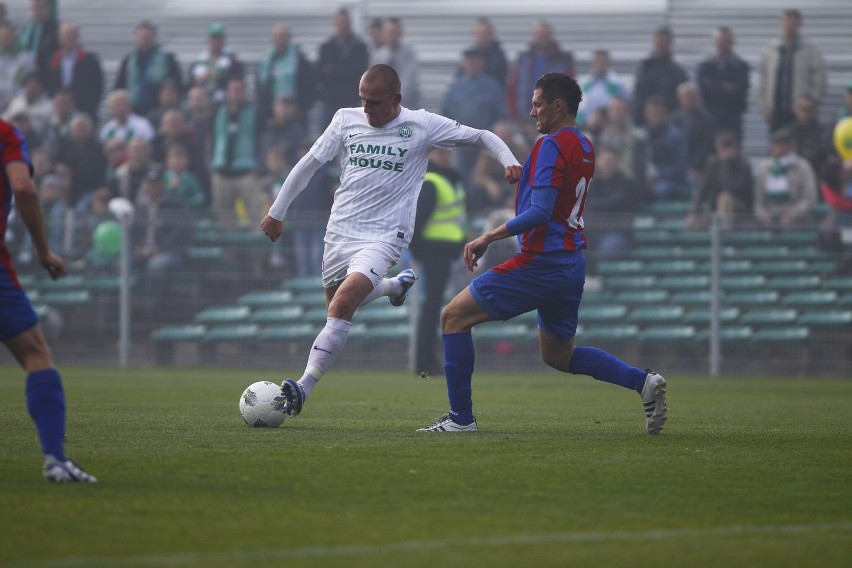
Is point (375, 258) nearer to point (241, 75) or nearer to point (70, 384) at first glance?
point (70, 384)

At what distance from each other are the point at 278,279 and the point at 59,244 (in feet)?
10.6

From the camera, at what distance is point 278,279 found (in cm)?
2089

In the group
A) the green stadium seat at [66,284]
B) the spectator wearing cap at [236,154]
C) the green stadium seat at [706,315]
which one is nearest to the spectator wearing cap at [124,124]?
the spectator wearing cap at [236,154]

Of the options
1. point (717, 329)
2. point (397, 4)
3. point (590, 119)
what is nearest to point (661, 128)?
point (590, 119)

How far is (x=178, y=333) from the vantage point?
21109 millimetres

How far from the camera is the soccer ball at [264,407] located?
9.61 m

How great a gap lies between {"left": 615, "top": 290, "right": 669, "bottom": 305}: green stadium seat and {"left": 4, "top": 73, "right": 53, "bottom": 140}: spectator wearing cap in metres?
9.76

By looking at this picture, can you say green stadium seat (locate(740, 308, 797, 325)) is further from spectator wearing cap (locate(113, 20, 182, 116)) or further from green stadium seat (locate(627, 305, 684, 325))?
spectator wearing cap (locate(113, 20, 182, 116))

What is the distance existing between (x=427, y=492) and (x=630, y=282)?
46.0 feet

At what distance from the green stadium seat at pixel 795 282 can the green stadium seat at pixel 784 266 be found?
0.24ft

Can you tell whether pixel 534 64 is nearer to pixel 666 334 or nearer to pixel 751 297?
pixel 666 334

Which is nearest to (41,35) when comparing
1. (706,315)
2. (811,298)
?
(706,315)

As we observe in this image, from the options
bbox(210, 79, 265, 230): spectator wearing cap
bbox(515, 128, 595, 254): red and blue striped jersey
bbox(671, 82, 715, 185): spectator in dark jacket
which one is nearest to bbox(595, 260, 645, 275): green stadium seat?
bbox(671, 82, 715, 185): spectator in dark jacket

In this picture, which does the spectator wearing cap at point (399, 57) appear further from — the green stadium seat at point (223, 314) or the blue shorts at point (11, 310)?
the blue shorts at point (11, 310)
